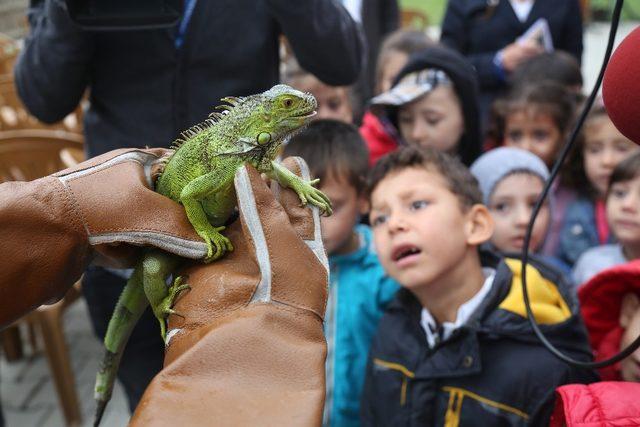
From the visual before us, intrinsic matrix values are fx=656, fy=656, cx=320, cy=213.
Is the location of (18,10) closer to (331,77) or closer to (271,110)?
(331,77)

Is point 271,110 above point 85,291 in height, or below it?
above

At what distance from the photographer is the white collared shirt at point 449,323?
221 centimetres

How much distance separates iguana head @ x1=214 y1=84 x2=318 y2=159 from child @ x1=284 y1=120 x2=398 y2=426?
1179 millimetres

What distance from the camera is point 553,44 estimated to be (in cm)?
472

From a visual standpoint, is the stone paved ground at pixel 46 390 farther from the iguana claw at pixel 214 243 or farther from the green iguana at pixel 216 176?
the iguana claw at pixel 214 243

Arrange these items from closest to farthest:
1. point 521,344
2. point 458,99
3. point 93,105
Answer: point 521,344 < point 93,105 < point 458,99

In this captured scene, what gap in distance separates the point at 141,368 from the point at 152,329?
0.61 feet

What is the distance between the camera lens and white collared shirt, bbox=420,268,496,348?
7.24 feet

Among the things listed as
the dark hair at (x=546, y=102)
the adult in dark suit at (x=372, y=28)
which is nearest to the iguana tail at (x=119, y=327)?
the dark hair at (x=546, y=102)

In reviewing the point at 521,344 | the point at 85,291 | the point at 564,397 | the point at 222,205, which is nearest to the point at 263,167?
the point at 222,205

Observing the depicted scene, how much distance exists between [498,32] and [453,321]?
9.57 ft

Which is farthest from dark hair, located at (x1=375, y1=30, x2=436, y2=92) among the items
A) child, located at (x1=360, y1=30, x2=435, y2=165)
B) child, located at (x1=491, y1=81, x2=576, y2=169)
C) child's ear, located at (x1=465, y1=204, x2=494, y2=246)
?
child's ear, located at (x1=465, y1=204, x2=494, y2=246)

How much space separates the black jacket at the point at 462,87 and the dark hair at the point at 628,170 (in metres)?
0.90

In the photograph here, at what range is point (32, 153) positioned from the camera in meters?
3.92
